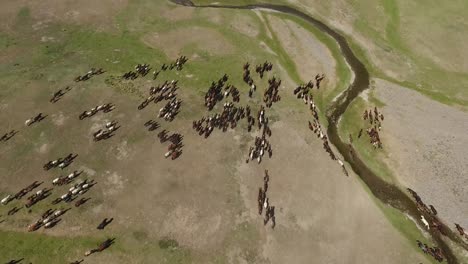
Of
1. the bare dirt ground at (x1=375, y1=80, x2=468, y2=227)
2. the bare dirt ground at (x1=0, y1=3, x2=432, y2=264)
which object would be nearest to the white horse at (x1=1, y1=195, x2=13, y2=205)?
the bare dirt ground at (x1=0, y1=3, x2=432, y2=264)

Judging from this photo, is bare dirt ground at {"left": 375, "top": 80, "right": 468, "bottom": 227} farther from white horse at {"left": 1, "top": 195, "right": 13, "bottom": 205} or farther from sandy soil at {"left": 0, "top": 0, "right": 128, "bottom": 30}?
sandy soil at {"left": 0, "top": 0, "right": 128, "bottom": 30}

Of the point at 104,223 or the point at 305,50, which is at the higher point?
the point at 305,50

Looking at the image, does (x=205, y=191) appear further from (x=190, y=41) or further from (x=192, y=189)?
(x=190, y=41)

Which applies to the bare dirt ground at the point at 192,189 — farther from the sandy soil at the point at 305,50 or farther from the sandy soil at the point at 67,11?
the sandy soil at the point at 67,11

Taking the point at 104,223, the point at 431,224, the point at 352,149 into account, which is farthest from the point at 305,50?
the point at 104,223

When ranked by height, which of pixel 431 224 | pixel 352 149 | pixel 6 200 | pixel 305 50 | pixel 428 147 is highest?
pixel 305 50

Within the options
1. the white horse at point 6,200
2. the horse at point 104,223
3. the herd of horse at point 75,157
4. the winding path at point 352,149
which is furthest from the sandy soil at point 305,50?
the white horse at point 6,200
